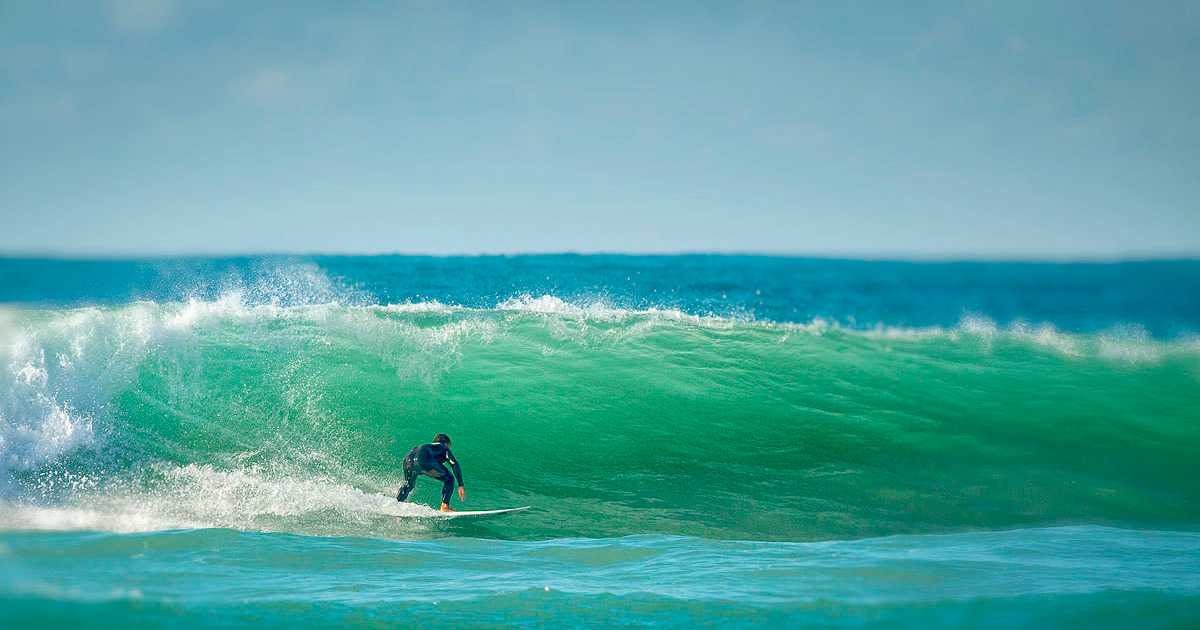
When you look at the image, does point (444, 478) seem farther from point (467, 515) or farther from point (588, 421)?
point (588, 421)

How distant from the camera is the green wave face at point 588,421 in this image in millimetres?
7832

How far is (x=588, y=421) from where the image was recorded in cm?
999

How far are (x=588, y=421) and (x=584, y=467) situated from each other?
106 centimetres

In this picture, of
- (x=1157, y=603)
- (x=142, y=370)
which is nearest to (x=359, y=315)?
(x=142, y=370)

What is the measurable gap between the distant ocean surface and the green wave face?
0.04 meters

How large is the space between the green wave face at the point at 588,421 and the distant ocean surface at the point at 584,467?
0.14 ft

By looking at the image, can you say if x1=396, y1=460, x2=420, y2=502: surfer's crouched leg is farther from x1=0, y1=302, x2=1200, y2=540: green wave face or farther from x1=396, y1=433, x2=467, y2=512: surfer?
x1=0, y1=302, x2=1200, y2=540: green wave face

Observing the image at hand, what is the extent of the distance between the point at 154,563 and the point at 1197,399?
12.9 metres

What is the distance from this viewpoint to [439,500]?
7.98 m

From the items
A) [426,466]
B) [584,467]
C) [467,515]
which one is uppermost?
[426,466]

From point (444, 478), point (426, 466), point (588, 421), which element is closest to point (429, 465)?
point (426, 466)

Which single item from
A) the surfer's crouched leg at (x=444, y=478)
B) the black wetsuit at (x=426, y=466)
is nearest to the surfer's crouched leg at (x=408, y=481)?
the black wetsuit at (x=426, y=466)

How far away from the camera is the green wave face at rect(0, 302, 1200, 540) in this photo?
7832 millimetres

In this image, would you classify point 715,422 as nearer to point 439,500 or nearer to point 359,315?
point 439,500
